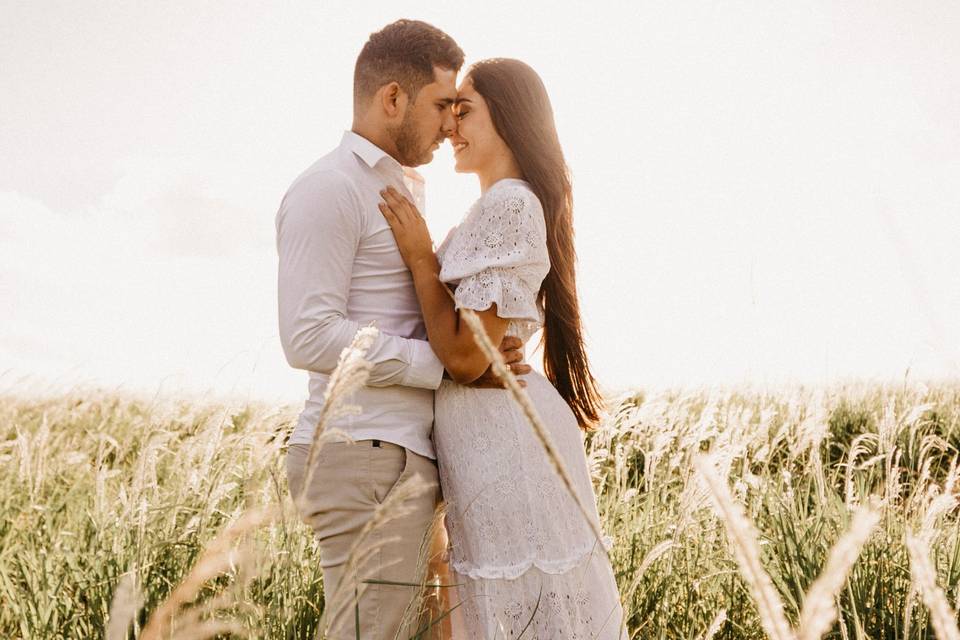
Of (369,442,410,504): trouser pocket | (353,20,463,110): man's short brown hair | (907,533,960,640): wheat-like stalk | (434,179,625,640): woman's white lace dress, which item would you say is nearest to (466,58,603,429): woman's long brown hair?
(353,20,463,110): man's short brown hair

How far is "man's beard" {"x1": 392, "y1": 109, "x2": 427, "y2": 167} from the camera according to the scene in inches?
134

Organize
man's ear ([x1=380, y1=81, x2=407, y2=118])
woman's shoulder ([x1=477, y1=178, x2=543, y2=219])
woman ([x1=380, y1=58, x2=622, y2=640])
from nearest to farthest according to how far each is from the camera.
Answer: woman ([x1=380, y1=58, x2=622, y2=640])
woman's shoulder ([x1=477, y1=178, x2=543, y2=219])
man's ear ([x1=380, y1=81, x2=407, y2=118])

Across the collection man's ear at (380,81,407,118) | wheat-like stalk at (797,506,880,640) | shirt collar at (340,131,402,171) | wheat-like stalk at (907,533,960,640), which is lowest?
wheat-like stalk at (907,533,960,640)

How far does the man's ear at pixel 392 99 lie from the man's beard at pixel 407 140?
0.14ft

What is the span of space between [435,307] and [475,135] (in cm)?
107

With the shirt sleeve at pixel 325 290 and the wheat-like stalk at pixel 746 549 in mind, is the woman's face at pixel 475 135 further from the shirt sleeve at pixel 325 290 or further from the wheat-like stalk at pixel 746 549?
the wheat-like stalk at pixel 746 549

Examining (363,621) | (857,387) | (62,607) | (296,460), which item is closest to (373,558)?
(363,621)

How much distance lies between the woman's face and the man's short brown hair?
0.20m

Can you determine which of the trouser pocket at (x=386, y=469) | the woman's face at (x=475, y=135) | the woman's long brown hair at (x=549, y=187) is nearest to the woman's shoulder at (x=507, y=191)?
the woman's long brown hair at (x=549, y=187)

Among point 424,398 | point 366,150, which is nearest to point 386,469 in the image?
point 424,398

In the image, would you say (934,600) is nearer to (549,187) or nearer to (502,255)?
(502,255)

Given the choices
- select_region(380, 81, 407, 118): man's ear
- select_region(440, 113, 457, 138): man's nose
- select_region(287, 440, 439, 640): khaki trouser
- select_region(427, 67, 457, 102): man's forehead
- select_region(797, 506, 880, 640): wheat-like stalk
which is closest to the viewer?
select_region(797, 506, 880, 640): wheat-like stalk

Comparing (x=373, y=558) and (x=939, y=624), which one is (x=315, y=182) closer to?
(x=373, y=558)

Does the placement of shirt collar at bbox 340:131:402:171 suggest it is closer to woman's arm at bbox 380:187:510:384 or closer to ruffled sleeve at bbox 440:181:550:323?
woman's arm at bbox 380:187:510:384
